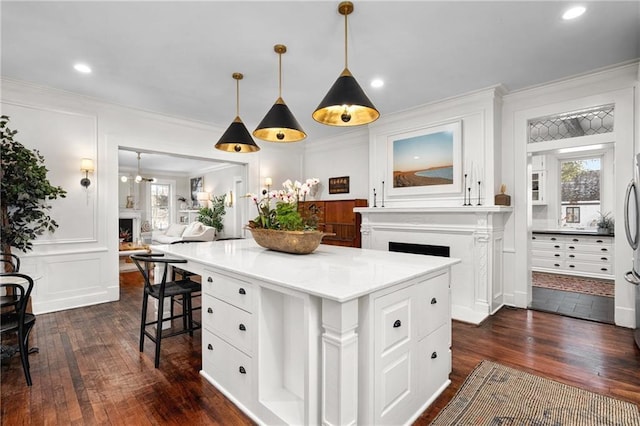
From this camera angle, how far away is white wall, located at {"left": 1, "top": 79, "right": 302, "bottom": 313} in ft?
12.0

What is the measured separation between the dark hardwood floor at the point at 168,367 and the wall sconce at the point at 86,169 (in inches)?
63.2

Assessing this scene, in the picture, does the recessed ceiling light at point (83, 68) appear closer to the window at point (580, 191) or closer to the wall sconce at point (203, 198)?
the wall sconce at point (203, 198)

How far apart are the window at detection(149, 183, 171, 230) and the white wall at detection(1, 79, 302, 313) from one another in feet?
21.8

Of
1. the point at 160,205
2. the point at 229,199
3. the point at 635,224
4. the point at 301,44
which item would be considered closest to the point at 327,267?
the point at 301,44

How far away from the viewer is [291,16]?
2.37 meters

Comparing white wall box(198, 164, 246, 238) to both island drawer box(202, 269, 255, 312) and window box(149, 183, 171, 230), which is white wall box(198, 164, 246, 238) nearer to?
window box(149, 183, 171, 230)

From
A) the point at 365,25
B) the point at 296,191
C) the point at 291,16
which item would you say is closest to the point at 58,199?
the point at 296,191

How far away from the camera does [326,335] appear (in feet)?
4.79

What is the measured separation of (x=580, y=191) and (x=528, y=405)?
551cm

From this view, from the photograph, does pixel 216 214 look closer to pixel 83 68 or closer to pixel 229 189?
pixel 229 189

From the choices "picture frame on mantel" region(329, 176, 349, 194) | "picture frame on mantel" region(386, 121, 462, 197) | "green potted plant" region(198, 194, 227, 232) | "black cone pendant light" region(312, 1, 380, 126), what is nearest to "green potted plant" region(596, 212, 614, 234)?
"picture frame on mantel" region(386, 121, 462, 197)

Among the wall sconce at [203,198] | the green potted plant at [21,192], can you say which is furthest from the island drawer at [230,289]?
the wall sconce at [203,198]

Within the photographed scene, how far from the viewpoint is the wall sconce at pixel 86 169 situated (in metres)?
3.88

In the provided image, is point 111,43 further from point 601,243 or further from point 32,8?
point 601,243
